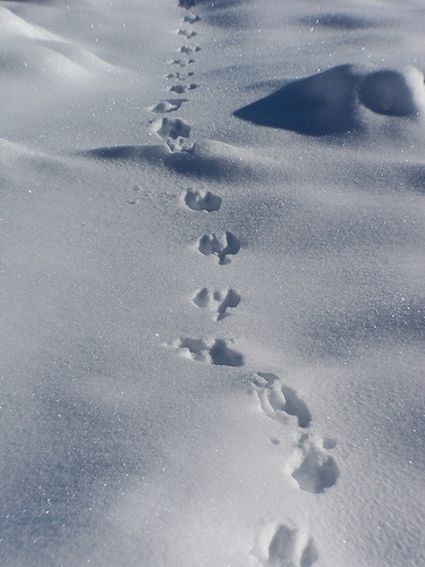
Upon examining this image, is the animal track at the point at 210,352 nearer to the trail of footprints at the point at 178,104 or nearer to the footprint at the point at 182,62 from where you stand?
the trail of footprints at the point at 178,104

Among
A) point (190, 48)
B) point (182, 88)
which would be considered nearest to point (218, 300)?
point (182, 88)

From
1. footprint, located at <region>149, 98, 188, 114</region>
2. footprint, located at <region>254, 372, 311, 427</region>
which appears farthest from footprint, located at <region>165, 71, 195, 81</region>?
footprint, located at <region>254, 372, 311, 427</region>

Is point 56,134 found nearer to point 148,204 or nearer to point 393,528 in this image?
point 148,204

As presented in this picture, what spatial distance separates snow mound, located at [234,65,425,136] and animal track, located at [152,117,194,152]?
0.37 meters

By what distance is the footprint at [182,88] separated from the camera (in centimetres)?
435

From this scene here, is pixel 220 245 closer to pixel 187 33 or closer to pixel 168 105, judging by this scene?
pixel 168 105

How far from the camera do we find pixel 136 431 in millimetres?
2029

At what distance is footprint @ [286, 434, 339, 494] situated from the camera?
1.93 metres

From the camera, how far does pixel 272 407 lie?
7.18ft

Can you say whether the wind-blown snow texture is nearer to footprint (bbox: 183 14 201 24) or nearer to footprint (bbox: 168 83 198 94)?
footprint (bbox: 168 83 198 94)

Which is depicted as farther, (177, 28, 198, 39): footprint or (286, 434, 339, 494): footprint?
(177, 28, 198, 39): footprint

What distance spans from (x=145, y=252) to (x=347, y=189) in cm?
111

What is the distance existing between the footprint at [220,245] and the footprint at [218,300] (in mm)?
235

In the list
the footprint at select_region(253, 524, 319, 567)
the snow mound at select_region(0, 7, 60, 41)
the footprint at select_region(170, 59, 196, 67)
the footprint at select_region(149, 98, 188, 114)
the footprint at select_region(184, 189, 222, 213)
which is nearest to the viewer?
the footprint at select_region(253, 524, 319, 567)
